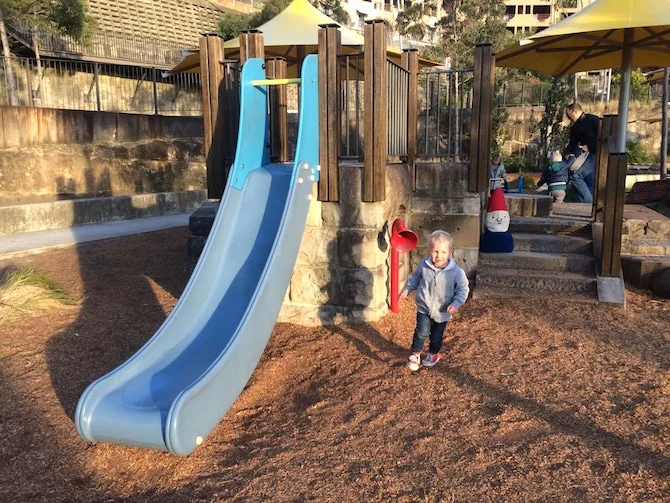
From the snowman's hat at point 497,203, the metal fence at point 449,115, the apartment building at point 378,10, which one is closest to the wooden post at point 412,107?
the metal fence at point 449,115

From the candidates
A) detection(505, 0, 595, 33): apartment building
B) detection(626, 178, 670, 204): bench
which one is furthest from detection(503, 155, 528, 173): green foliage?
detection(505, 0, 595, 33): apartment building

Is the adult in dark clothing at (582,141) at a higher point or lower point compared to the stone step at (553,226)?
higher

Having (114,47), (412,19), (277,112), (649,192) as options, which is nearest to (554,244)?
(277,112)

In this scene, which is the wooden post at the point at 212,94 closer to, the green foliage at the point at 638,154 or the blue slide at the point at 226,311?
the blue slide at the point at 226,311

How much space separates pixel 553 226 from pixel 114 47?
21078 millimetres

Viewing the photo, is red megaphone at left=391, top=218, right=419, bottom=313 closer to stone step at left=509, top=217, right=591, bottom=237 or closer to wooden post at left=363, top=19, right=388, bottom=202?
wooden post at left=363, top=19, right=388, bottom=202

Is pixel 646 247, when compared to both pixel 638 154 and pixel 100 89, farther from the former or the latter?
pixel 638 154

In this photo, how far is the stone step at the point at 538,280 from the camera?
5934 mm

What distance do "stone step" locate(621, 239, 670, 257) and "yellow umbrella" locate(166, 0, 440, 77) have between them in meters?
4.48

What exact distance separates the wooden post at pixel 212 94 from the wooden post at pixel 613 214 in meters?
3.88

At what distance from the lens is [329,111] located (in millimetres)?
5031

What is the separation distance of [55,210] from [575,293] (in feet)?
27.8

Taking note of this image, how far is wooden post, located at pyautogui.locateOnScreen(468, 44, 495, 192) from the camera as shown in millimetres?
5969

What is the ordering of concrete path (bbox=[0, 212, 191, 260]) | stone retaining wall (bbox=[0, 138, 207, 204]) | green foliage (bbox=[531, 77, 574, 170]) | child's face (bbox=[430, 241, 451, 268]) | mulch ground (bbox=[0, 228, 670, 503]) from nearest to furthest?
1. mulch ground (bbox=[0, 228, 670, 503])
2. child's face (bbox=[430, 241, 451, 268])
3. concrete path (bbox=[0, 212, 191, 260])
4. stone retaining wall (bbox=[0, 138, 207, 204])
5. green foliage (bbox=[531, 77, 574, 170])
